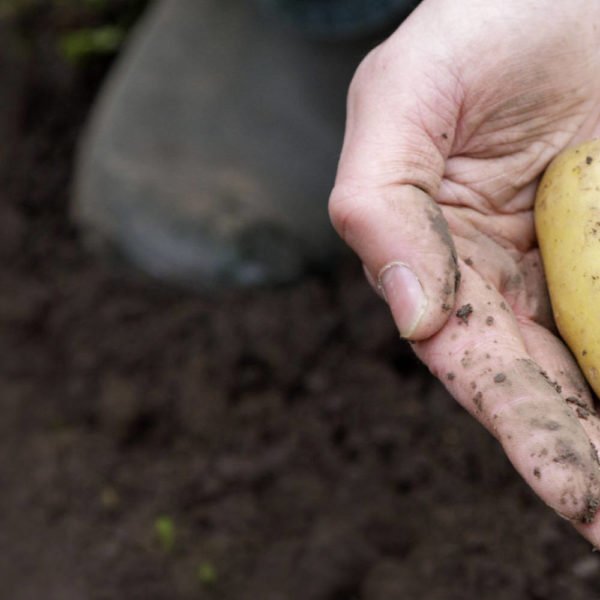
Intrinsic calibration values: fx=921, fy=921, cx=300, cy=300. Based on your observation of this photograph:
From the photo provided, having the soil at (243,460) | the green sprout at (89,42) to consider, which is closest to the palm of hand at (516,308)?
the soil at (243,460)

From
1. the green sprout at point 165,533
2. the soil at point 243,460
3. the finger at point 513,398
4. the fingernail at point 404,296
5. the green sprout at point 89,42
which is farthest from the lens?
the green sprout at point 89,42

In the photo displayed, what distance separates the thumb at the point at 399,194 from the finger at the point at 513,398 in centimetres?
4

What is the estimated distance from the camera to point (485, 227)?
4.89ft

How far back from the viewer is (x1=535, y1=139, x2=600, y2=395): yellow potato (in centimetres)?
129

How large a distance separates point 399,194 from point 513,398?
1.07 ft

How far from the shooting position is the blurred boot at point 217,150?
2.48 metres

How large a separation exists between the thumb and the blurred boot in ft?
3.48

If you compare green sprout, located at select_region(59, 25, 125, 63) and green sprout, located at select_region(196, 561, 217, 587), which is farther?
green sprout, located at select_region(59, 25, 125, 63)

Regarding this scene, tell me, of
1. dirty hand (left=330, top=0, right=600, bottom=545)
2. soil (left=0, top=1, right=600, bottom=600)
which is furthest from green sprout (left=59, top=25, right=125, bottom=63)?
dirty hand (left=330, top=0, right=600, bottom=545)

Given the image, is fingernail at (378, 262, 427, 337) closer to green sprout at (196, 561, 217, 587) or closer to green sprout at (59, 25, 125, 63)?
green sprout at (196, 561, 217, 587)

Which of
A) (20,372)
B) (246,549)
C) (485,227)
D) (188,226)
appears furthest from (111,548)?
(485,227)

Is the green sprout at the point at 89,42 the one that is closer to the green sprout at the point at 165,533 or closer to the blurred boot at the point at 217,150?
the blurred boot at the point at 217,150

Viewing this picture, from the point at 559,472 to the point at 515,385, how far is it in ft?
0.43

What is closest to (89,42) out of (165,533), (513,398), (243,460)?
(243,460)
